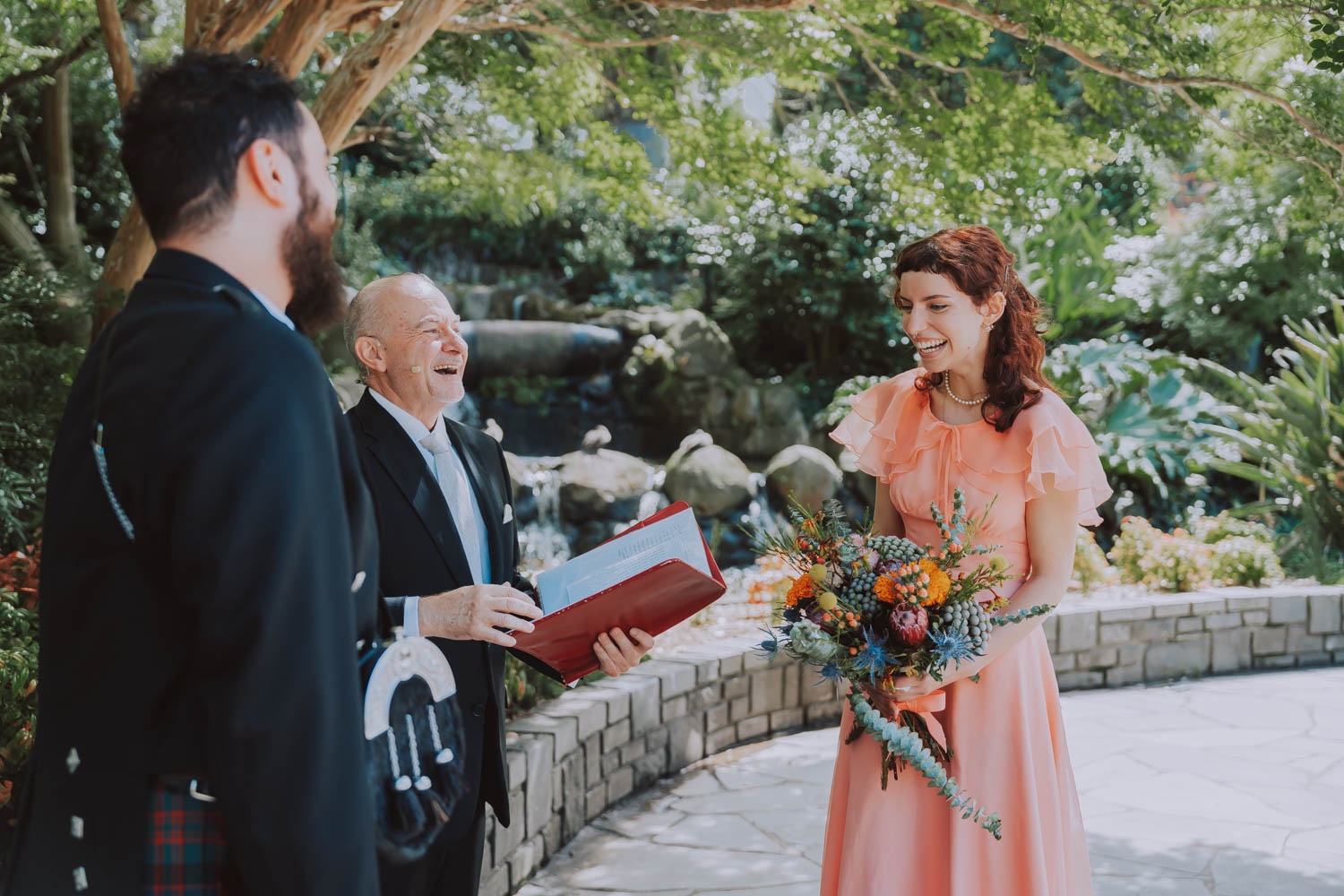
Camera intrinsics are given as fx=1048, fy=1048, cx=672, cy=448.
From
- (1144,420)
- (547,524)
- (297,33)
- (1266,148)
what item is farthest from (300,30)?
(1144,420)

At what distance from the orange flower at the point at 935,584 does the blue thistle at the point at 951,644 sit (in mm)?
65

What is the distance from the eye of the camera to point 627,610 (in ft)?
6.83

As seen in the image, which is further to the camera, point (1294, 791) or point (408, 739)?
point (1294, 791)

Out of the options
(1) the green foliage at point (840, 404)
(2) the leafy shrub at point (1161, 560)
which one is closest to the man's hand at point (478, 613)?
(2) the leafy shrub at point (1161, 560)

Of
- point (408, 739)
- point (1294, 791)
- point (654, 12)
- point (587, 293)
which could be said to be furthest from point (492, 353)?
→ point (408, 739)

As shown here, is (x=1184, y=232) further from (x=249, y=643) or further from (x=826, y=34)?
(x=249, y=643)

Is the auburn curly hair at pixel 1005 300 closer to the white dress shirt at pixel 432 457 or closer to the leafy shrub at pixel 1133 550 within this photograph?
the white dress shirt at pixel 432 457

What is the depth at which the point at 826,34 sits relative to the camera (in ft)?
19.4

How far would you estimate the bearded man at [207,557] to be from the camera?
43.3 inches

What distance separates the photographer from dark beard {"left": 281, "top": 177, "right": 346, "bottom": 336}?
128 cm

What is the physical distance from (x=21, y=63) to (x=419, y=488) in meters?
7.10

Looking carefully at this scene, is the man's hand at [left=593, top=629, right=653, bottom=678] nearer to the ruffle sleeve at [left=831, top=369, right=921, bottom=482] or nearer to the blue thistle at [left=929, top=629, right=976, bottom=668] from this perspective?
the blue thistle at [left=929, top=629, right=976, bottom=668]

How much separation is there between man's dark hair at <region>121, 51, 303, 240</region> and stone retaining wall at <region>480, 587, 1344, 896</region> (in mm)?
1680

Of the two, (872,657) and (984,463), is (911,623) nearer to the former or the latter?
(872,657)
